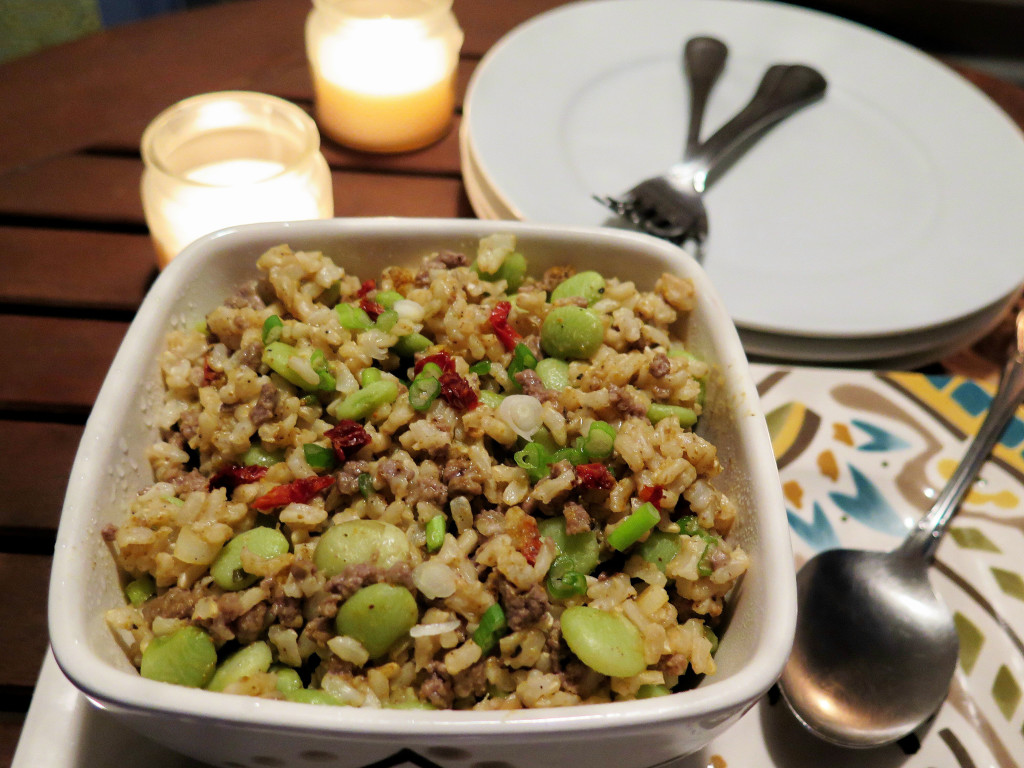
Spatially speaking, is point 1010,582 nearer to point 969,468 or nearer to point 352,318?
point 969,468

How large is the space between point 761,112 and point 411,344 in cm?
138

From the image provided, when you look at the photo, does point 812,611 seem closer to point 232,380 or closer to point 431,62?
point 232,380

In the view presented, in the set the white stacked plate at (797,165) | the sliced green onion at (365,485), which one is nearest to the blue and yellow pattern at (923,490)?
the white stacked plate at (797,165)

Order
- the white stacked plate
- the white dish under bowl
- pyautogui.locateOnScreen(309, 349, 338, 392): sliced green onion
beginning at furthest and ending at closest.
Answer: the white stacked plate, pyautogui.locateOnScreen(309, 349, 338, 392): sliced green onion, the white dish under bowl

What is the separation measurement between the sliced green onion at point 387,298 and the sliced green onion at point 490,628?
0.52 m

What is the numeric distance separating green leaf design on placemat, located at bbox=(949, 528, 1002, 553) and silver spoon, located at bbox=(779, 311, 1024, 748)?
0.10ft

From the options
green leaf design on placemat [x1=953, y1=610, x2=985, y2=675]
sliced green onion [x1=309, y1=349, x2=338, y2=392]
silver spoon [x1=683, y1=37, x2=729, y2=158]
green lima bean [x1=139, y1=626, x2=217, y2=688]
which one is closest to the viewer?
green lima bean [x1=139, y1=626, x2=217, y2=688]

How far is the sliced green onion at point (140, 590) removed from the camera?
103 centimetres

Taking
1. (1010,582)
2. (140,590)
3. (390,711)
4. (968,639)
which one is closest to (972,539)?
(1010,582)

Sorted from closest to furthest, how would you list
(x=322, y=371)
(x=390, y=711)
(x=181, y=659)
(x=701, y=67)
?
(x=390, y=711), (x=181, y=659), (x=322, y=371), (x=701, y=67)

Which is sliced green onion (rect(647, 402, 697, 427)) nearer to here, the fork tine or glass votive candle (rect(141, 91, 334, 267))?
the fork tine

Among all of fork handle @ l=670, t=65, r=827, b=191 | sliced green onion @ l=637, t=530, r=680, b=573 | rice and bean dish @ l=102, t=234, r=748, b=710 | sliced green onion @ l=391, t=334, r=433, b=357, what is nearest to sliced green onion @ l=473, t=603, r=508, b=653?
rice and bean dish @ l=102, t=234, r=748, b=710

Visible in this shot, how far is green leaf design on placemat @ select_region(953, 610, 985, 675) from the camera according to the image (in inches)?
52.9

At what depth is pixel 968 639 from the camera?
137 cm
